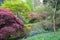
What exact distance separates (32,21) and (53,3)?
4402mm

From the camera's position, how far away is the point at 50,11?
431 inches

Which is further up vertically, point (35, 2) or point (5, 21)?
point (5, 21)

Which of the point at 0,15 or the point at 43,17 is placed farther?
the point at 43,17

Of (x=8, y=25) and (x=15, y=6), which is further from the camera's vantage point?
(x=15, y=6)

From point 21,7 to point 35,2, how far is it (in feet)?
25.8

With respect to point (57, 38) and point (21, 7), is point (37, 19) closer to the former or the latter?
point (21, 7)

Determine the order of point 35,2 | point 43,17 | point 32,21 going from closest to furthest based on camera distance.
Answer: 1. point 43,17
2. point 32,21
3. point 35,2

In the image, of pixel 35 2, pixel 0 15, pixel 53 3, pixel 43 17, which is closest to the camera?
pixel 0 15

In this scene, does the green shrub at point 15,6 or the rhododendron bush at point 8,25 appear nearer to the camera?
the rhododendron bush at point 8,25

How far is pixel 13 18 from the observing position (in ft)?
31.1

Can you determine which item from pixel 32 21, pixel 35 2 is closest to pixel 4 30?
pixel 32 21

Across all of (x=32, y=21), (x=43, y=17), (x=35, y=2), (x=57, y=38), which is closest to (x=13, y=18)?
(x=57, y=38)

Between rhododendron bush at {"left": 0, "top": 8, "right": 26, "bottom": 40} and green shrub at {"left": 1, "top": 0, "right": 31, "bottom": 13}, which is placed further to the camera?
green shrub at {"left": 1, "top": 0, "right": 31, "bottom": 13}

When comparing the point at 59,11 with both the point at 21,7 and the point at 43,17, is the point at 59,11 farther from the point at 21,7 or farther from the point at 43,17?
the point at 21,7
